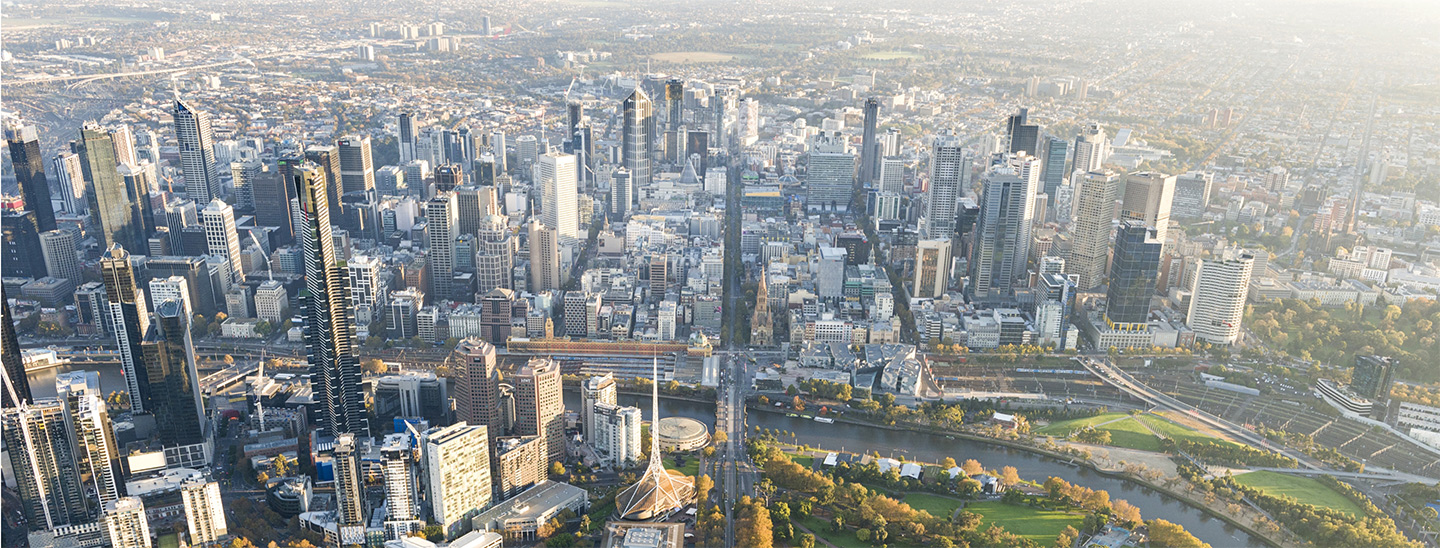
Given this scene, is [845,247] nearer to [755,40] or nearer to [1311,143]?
[1311,143]

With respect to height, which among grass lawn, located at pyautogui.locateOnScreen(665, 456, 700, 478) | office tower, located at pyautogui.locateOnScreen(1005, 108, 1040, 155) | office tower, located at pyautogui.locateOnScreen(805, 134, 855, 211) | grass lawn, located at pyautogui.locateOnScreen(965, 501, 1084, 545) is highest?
office tower, located at pyautogui.locateOnScreen(1005, 108, 1040, 155)

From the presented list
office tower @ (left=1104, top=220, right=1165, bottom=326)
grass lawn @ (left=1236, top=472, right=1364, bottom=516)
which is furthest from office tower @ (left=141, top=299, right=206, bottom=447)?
office tower @ (left=1104, top=220, right=1165, bottom=326)

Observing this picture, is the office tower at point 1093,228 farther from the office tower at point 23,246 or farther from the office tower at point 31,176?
the office tower at point 31,176

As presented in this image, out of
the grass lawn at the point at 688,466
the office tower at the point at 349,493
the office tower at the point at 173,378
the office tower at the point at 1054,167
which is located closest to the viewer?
the office tower at the point at 349,493

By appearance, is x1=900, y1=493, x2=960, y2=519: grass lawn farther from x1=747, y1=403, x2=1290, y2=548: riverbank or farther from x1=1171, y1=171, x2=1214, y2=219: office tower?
x1=1171, y1=171, x2=1214, y2=219: office tower

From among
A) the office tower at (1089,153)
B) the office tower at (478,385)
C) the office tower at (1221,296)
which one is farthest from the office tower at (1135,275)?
the office tower at (478,385)
